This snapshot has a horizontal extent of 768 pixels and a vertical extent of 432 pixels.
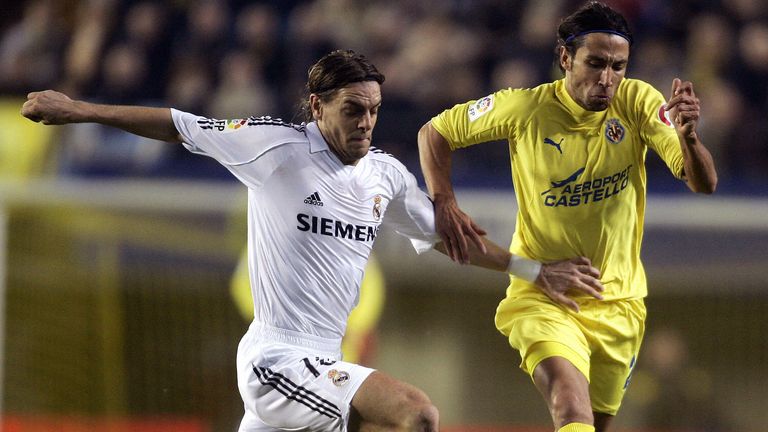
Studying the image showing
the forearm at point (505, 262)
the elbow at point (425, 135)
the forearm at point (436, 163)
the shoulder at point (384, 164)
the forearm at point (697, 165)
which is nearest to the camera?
the forearm at point (697, 165)

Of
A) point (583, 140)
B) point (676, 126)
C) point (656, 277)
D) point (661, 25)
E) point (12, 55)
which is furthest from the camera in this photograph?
point (12, 55)

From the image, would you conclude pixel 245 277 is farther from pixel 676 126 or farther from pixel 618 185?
pixel 676 126

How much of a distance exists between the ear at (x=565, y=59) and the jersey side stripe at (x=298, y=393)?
1813mm

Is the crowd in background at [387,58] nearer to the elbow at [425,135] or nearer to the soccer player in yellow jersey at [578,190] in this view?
the elbow at [425,135]

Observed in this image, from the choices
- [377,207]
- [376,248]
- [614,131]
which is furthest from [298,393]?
[376,248]

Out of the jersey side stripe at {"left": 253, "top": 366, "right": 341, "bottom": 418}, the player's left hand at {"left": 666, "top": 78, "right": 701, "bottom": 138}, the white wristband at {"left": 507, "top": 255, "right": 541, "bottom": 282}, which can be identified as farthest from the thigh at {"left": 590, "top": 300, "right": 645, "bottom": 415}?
the jersey side stripe at {"left": 253, "top": 366, "right": 341, "bottom": 418}

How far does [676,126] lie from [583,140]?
60cm

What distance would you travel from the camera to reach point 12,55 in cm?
1094

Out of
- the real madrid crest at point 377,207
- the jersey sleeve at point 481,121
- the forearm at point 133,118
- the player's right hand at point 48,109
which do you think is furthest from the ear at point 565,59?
the player's right hand at point 48,109

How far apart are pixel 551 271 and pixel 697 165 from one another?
831 mm

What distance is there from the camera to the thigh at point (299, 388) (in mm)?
4578

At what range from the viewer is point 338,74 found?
4750 millimetres

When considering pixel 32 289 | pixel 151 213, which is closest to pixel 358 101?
pixel 151 213

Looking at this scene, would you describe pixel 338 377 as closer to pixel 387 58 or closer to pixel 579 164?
pixel 579 164
